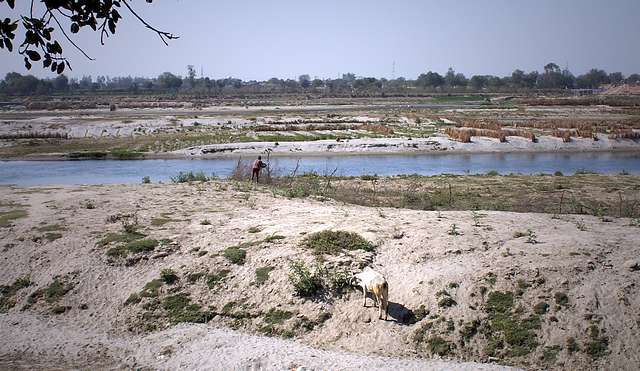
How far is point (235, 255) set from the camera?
1349 cm

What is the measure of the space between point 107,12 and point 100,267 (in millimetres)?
9861

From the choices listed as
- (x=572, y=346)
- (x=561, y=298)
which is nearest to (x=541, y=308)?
(x=561, y=298)

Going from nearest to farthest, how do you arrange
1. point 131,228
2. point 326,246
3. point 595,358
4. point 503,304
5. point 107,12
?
point 107,12 → point 595,358 → point 503,304 → point 326,246 → point 131,228

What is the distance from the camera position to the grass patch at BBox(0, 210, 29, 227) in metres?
16.0

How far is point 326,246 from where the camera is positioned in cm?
1326

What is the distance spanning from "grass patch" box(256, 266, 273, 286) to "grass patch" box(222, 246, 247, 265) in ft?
2.16

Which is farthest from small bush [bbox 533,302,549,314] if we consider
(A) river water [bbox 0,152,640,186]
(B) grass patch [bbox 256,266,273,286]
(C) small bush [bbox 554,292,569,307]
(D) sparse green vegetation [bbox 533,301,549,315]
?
(A) river water [bbox 0,152,640,186]

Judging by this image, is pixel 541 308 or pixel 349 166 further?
pixel 349 166

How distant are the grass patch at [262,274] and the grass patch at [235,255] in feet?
2.16

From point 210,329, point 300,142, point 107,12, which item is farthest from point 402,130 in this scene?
point 107,12

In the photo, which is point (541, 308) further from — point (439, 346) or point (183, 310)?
point (183, 310)

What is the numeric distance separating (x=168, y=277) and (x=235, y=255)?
5.51 ft

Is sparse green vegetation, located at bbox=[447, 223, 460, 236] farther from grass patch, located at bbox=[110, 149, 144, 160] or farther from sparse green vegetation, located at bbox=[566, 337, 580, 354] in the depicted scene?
grass patch, located at bbox=[110, 149, 144, 160]

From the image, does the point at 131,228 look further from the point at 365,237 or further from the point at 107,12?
the point at 107,12
